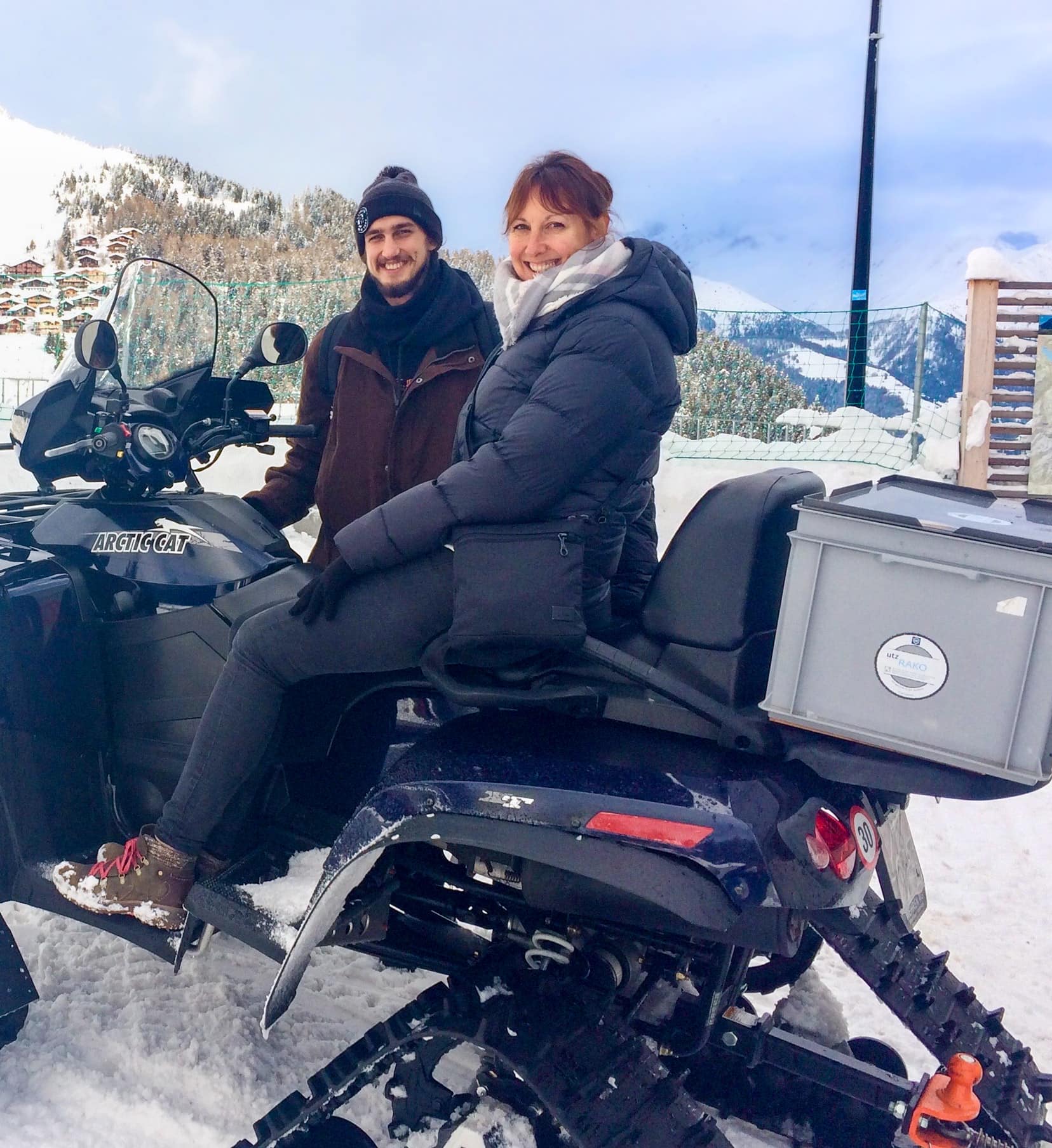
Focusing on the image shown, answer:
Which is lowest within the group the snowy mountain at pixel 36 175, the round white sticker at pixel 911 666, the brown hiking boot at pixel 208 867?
the brown hiking boot at pixel 208 867

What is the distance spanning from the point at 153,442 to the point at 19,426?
0.38 metres

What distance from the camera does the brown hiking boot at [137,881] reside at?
7.17ft

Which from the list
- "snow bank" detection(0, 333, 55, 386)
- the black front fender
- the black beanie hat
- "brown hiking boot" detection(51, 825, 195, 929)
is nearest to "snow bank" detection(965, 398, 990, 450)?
the black beanie hat

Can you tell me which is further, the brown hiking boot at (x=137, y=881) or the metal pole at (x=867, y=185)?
the metal pole at (x=867, y=185)

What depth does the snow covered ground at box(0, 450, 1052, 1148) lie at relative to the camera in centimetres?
216

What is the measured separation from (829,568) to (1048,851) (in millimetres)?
2598

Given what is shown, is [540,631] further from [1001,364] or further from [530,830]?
[1001,364]

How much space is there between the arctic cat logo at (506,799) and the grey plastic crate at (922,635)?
1.37ft

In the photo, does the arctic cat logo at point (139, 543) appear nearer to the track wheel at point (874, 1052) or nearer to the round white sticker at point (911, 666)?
the round white sticker at point (911, 666)

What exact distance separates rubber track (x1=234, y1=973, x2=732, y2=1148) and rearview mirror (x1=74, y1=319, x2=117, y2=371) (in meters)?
1.52

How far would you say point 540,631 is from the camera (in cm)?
176

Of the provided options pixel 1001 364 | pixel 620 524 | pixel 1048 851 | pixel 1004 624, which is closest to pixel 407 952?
pixel 620 524

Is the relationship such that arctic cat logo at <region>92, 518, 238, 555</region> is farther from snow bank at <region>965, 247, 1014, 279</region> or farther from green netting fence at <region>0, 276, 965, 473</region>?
snow bank at <region>965, 247, 1014, 279</region>

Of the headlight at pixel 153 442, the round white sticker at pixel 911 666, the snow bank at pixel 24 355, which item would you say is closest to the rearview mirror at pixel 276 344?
the headlight at pixel 153 442
